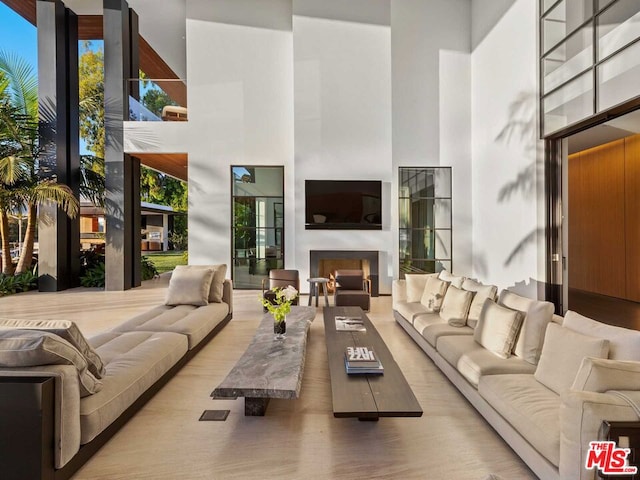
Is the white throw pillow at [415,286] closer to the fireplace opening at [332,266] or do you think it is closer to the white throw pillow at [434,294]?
the white throw pillow at [434,294]

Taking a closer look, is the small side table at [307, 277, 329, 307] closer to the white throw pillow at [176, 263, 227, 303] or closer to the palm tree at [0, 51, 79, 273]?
the white throw pillow at [176, 263, 227, 303]

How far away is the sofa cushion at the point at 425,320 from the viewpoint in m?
4.24

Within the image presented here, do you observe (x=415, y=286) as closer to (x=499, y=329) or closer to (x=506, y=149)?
(x=499, y=329)

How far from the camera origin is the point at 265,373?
2.76 metres

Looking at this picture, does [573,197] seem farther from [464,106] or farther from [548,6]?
[548,6]

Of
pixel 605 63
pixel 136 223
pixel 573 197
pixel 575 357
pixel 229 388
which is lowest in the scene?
pixel 229 388

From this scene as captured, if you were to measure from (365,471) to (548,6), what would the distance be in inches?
263

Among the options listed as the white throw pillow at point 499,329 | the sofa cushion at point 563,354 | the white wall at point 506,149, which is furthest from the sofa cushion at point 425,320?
the white wall at point 506,149

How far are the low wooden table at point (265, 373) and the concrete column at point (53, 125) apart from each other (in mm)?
7304

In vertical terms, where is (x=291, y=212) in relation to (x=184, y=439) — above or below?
above

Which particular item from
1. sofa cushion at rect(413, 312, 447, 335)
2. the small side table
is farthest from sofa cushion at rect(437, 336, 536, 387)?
the small side table

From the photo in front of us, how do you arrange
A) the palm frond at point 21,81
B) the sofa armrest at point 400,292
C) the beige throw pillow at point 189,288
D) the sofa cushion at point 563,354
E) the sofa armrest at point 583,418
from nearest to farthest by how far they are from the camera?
the sofa armrest at point 583,418 → the sofa cushion at point 563,354 → the beige throw pillow at point 189,288 → the sofa armrest at point 400,292 → the palm frond at point 21,81

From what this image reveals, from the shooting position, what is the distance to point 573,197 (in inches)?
356

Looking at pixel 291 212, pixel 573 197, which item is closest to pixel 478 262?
pixel 573 197
